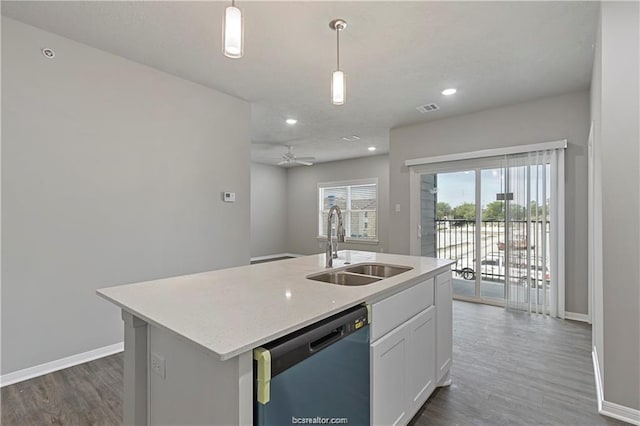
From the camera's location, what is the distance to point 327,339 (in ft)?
3.93

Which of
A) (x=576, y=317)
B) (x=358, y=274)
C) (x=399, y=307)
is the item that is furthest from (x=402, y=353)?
(x=576, y=317)

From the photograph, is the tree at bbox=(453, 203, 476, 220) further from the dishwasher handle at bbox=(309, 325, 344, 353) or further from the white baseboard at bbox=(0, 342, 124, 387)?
the white baseboard at bbox=(0, 342, 124, 387)

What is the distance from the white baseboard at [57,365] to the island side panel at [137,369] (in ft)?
5.98

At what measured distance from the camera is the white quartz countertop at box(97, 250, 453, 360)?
988 millimetres

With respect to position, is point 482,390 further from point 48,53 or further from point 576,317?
point 48,53

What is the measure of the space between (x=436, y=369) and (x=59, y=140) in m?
3.35

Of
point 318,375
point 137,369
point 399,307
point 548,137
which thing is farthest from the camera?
point 548,137

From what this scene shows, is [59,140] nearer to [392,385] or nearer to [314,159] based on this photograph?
[392,385]

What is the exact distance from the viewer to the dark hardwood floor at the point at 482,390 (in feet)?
6.28

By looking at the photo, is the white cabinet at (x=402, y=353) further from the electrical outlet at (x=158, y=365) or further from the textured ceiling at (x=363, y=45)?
the textured ceiling at (x=363, y=45)

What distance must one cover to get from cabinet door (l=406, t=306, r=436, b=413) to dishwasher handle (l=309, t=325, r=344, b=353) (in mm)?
659

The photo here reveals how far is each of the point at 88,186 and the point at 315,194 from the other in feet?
20.1

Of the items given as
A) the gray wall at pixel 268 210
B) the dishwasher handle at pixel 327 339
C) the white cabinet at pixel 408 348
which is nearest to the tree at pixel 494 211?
the white cabinet at pixel 408 348

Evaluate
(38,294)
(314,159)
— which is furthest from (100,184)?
(314,159)
